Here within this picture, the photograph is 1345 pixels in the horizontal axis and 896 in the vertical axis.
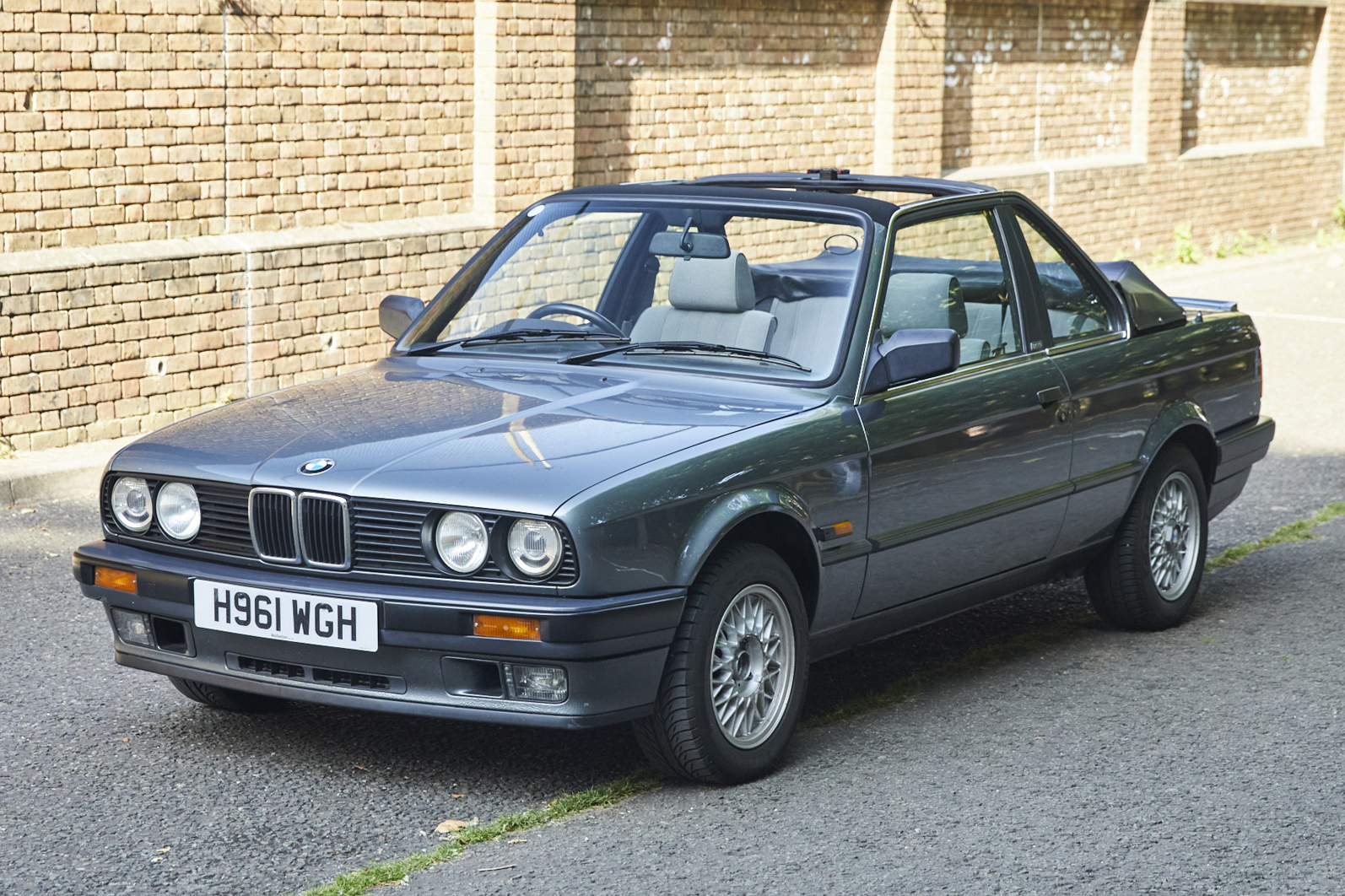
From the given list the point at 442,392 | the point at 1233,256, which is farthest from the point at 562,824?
the point at 1233,256

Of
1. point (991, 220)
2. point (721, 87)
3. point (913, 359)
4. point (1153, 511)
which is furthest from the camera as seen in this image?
Answer: point (721, 87)

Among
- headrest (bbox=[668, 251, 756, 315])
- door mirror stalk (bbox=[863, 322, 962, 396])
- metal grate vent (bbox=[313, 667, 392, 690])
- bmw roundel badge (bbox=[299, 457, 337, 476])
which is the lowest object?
metal grate vent (bbox=[313, 667, 392, 690])

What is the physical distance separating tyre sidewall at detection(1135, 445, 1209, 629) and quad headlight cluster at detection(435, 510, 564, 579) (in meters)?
2.86

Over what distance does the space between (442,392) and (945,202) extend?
71.4 inches

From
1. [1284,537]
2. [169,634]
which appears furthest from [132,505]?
[1284,537]

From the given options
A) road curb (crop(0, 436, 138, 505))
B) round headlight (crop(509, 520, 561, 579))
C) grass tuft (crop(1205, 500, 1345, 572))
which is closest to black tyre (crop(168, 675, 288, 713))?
round headlight (crop(509, 520, 561, 579))

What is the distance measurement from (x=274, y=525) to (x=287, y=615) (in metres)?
0.23

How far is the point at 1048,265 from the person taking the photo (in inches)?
235

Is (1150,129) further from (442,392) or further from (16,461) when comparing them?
(442,392)

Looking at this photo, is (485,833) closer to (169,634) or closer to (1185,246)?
(169,634)

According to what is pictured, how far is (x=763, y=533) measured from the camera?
4.66 m

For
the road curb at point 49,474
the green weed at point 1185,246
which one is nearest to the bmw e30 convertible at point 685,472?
the road curb at point 49,474

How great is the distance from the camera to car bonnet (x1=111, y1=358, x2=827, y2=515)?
13.7 feet

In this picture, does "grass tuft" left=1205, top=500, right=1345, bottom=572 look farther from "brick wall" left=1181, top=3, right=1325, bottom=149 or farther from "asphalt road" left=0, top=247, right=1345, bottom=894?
"brick wall" left=1181, top=3, right=1325, bottom=149
